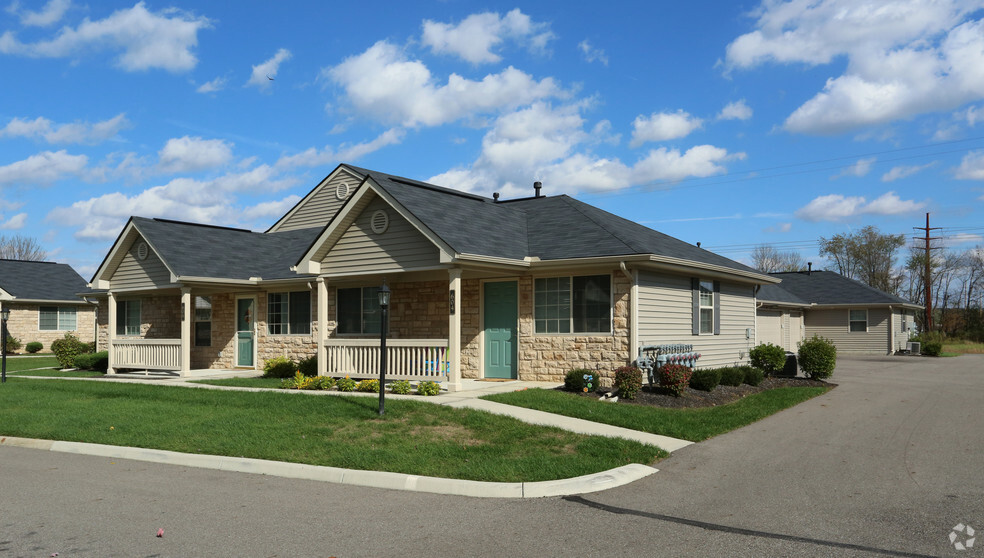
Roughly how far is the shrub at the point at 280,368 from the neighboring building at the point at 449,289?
0.83 metres

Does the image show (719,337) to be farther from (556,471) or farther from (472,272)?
(556,471)

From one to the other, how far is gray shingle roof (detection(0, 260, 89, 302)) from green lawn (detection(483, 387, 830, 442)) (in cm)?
3161

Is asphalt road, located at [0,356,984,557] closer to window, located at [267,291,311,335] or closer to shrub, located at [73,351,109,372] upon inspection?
window, located at [267,291,311,335]

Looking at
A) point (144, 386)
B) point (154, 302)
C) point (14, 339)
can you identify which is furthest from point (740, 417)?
point (14, 339)

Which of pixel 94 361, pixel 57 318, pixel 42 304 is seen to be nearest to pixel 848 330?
pixel 94 361

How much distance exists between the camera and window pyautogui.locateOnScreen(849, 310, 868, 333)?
37.7m

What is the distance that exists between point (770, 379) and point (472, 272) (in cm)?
937

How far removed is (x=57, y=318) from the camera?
1549 inches

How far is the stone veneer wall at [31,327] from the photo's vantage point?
3738 centimetres

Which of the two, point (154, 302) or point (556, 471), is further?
point (154, 302)

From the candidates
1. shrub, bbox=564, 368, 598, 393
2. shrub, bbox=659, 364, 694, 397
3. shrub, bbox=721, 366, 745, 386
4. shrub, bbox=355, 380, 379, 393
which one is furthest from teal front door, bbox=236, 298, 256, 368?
shrub, bbox=721, 366, 745, 386

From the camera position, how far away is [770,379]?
802 inches

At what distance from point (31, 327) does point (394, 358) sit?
102 ft

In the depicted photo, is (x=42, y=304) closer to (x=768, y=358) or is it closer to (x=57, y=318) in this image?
(x=57, y=318)
